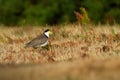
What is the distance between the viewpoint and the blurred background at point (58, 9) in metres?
27.3

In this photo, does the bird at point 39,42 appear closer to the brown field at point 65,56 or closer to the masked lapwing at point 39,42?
the masked lapwing at point 39,42

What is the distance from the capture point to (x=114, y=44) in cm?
1181

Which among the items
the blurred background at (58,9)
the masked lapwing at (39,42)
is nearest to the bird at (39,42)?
the masked lapwing at (39,42)

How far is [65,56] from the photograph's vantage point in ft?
34.1

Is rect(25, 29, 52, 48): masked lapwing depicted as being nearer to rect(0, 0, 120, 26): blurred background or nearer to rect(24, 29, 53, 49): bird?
rect(24, 29, 53, 49): bird

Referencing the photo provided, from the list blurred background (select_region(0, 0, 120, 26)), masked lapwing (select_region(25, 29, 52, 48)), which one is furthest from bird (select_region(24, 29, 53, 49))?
blurred background (select_region(0, 0, 120, 26))

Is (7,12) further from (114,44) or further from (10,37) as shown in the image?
(114,44)

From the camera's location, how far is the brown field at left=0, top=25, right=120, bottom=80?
7.46 m

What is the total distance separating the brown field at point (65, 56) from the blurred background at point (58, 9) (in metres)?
10.9

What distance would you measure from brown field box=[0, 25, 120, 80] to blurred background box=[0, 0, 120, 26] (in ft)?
35.8

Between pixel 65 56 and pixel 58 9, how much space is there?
17.8m

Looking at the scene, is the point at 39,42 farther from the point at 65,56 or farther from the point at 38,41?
the point at 65,56

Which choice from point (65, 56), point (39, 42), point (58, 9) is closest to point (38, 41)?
point (39, 42)

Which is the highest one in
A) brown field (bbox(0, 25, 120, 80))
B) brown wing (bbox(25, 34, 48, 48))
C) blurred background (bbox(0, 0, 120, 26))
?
blurred background (bbox(0, 0, 120, 26))
